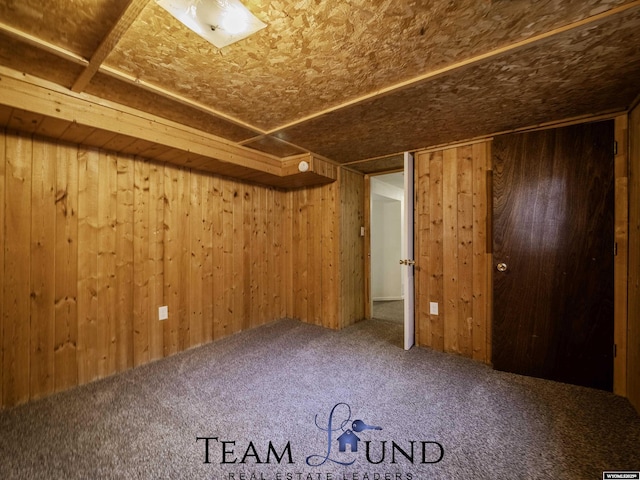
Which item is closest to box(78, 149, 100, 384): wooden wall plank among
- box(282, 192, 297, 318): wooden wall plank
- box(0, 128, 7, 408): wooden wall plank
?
box(0, 128, 7, 408): wooden wall plank

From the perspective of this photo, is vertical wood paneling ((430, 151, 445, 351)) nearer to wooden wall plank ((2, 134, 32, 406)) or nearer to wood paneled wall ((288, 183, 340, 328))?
wood paneled wall ((288, 183, 340, 328))

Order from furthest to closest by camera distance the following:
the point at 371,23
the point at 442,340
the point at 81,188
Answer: the point at 442,340, the point at 81,188, the point at 371,23

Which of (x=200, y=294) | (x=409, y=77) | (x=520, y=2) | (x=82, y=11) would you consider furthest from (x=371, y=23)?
(x=200, y=294)

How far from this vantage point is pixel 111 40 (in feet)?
3.83

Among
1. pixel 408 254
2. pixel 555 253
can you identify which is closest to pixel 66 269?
pixel 408 254

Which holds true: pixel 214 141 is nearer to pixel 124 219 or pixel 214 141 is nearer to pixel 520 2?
pixel 124 219

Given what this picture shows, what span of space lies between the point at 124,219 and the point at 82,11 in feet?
4.98

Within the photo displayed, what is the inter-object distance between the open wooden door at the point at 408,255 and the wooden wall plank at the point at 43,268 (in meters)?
2.84

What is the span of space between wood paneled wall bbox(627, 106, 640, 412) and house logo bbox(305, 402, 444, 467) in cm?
147

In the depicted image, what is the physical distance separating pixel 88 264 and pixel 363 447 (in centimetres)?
231

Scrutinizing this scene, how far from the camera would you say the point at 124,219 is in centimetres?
218

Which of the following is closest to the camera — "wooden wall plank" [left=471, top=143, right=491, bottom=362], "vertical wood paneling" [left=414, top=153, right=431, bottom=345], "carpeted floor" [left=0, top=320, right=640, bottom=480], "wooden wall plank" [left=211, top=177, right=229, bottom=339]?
"carpeted floor" [left=0, top=320, right=640, bottom=480]

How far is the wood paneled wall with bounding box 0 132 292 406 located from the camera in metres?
1.72

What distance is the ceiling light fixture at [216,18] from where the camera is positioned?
1.03 m
